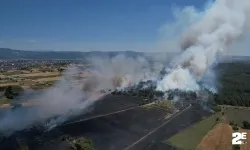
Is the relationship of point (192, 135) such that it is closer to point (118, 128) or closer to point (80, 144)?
point (118, 128)

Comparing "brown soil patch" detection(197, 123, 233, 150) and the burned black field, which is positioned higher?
the burned black field

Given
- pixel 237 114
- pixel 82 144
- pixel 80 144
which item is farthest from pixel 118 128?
pixel 237 114

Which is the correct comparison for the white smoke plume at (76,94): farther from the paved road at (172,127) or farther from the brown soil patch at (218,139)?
the brown soil patch at (218,139)

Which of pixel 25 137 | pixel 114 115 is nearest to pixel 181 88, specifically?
pixel 114 115

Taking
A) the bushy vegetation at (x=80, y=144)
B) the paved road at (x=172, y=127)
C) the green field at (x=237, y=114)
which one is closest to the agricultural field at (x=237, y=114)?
the green field at (x=237, y=114)

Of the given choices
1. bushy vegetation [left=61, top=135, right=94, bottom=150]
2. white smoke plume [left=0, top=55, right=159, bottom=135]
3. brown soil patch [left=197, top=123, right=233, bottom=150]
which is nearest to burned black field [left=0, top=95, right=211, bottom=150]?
bushy vegetation [left=61, top=135, right=94, bottom=150]

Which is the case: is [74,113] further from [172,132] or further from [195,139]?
[195,139]

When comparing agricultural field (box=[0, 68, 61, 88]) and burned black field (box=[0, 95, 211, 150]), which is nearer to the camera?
burned black field (box=[0, 95, 211, 150])

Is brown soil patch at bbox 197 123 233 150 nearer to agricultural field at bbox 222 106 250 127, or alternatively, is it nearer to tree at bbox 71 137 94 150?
agricultural field at bbox 222 106 250 127
